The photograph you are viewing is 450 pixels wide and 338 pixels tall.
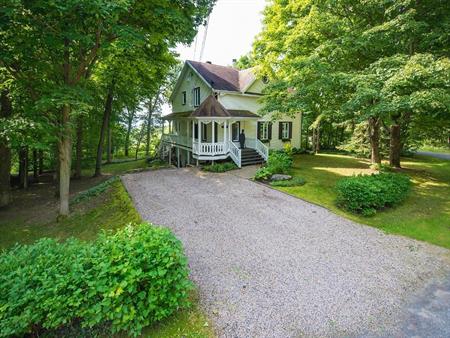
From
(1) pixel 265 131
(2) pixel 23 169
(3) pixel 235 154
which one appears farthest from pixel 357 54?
(2) pixel 23 169

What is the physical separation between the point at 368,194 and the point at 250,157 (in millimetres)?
9366

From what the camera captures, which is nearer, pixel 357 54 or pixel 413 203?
pixel 413 203

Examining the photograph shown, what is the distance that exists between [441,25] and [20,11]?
1415 centimetres

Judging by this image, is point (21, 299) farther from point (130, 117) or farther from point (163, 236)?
point (130, 117)

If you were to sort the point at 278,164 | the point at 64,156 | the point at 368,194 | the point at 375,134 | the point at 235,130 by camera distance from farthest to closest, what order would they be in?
the point at 235,130 < the point at 375,134 < the point at 278,164 < the point at 64,156 < the point at 368,194

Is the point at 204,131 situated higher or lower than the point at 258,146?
higher

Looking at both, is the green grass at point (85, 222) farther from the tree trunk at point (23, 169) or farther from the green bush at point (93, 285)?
the tree trunk at point (23, 169)

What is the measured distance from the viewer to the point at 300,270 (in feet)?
17.8

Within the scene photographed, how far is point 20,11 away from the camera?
6.76 m

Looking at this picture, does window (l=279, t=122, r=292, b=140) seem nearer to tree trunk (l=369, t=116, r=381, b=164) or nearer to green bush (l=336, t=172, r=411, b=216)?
Result: tree trunk (l=369, t=116, r=381, b=164)

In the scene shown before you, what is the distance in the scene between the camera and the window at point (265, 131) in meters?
20.6

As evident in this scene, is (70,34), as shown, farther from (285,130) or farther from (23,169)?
(285,130)

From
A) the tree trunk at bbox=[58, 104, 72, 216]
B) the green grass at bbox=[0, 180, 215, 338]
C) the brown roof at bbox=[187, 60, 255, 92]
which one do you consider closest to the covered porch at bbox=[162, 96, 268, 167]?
the brown roof at bbox=[187, 60, 255, 92]

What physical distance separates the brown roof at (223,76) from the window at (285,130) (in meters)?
4.89
